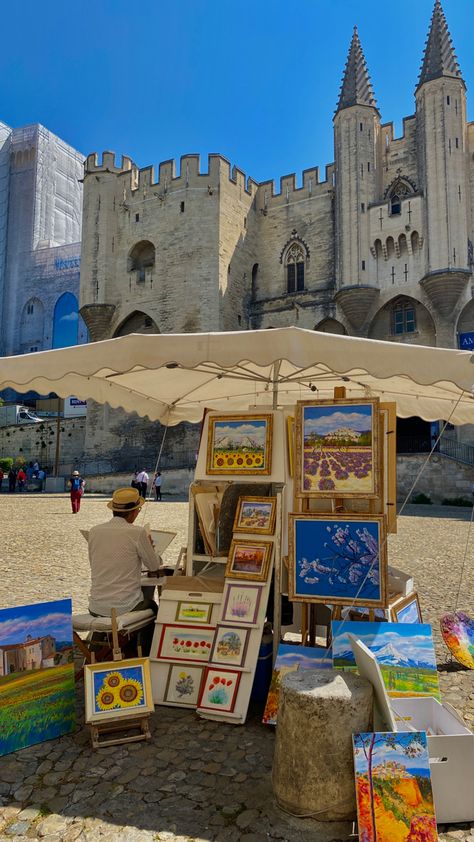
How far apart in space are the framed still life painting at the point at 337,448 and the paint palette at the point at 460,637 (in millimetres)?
1622

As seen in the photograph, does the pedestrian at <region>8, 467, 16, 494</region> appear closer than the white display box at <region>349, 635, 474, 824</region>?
No

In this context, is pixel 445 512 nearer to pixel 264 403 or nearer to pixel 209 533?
pixel 264 403

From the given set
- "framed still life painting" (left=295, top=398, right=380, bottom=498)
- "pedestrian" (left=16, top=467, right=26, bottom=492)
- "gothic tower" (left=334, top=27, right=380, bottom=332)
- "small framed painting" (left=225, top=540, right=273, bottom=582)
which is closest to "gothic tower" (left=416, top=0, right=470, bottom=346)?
"gothic tower" (left=334, top=27, right=380, bottom=332)

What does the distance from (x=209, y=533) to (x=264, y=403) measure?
2.43 m

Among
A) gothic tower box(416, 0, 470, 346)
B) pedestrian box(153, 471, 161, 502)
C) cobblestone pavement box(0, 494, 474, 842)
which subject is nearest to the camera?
cobblestone pavement box(0, 494, 474, 842)

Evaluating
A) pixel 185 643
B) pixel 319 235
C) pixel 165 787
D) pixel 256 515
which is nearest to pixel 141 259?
pixel 319 235

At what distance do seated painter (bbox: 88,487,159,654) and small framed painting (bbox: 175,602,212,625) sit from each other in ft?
0.98

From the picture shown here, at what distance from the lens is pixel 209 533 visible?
4.12 meters

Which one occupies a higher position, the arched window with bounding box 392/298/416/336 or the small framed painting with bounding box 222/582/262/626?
the arched window with bounding box 392/298/416/336

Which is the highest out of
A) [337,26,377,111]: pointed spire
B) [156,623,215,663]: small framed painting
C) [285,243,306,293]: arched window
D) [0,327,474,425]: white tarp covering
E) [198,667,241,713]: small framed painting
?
[337,26,377,111]: pointed spire

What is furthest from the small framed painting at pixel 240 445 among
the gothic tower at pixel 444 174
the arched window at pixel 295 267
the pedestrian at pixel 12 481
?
the arched window at pixel 295 267

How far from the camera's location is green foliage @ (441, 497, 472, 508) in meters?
19.7

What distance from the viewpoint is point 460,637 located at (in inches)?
173

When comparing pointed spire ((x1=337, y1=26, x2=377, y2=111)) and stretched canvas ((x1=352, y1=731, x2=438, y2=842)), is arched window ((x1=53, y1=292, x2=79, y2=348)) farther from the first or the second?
stretched canvas ((x1=352, y1=731, x2=438, y2=842))
